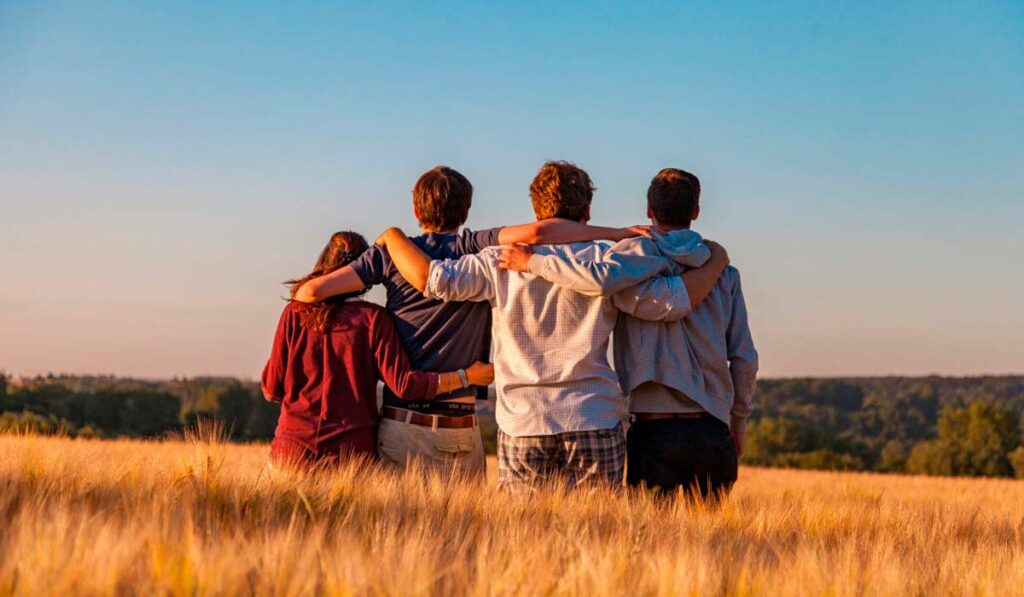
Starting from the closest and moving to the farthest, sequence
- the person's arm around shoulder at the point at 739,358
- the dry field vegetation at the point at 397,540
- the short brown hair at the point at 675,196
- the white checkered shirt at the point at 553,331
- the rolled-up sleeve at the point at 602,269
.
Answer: the dry field vegetation at the point at 397,540
the rolled-up sleeve at the point at 602,269
the white checkered shirt at the point at 553,331
the short brown hair at the point at 675,196
the person's arm around shoulder at the point at 739,358

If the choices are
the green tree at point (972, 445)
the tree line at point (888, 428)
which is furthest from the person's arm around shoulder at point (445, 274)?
the green tree at point (972, 445)

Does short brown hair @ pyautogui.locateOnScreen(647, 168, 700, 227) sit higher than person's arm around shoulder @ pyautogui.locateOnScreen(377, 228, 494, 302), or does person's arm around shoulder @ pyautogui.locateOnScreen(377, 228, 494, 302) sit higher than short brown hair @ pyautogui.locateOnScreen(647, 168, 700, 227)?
short brown hair @ pyautogui.locateOnScreen(647, 168, 700, 227)

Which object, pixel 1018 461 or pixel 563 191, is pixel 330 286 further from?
pixel 1018 461

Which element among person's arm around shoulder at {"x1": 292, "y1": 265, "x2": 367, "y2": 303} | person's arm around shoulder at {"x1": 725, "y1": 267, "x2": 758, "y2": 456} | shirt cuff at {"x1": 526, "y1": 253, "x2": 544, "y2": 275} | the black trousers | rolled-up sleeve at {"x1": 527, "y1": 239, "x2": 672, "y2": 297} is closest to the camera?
rolled-up sleeve at {"x1": 527, "y1": 239, "x2": 672, "y2": 297}

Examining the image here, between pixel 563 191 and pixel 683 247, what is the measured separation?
783mm

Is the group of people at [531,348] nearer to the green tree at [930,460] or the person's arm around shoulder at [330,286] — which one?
the person's arm around shoulder at [330,286]

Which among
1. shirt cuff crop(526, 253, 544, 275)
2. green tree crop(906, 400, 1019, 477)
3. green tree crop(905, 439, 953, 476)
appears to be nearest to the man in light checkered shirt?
shirt cuff crop(526, 253, 544, 275)

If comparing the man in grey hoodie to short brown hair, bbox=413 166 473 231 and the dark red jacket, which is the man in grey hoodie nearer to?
short brown hair, bbox=413 166 473 231

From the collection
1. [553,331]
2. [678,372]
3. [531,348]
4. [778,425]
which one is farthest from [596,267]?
[778,425]

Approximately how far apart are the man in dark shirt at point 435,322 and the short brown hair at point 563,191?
0.72 ft

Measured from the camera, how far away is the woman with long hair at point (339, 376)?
6.08 metres

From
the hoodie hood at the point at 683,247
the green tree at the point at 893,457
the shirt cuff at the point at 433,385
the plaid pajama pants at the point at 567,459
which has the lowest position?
the green tree at the point at 893,457

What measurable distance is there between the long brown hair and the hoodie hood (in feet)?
5.91

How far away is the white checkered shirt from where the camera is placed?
5754mm
